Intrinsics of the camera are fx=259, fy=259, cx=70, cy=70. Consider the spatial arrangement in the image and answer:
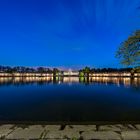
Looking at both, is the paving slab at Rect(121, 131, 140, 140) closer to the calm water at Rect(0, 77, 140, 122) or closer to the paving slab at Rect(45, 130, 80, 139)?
the paving slab at Rect(45, 130, 80, 139)

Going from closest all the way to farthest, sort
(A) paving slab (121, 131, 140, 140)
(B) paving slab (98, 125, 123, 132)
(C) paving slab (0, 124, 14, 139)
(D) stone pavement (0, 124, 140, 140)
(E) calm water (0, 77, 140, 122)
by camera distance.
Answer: (A) paving slab (121, 131, 140, 140), (D) stone pavement (0, 124, 140, 140), (C) paving slab (0, 124, 14, 139), (B) paving slab (98, 125, 123, 132), (E) calm water (0, 77, 140, 122)

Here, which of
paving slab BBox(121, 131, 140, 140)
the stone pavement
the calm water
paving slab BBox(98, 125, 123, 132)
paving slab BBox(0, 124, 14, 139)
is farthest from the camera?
the calm water

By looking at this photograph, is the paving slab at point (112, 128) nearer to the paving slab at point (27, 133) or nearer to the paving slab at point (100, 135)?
the paving slab at point (100, 135)

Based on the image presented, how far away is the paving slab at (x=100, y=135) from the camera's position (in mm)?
9096

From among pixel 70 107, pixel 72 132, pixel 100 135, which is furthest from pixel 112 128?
pixel 70 107

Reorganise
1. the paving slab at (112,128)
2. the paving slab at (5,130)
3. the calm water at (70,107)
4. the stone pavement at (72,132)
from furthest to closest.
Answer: the calm water at (70,107) < the paving slab at (112,128) < the paving slab at (5,130) < the stone pavement at (72,132)

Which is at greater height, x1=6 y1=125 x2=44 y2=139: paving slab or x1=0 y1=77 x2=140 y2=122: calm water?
x1=6 y1=125 x2=44 y2=139: paving slab

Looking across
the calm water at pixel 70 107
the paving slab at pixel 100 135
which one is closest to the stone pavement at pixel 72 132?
the paving slab at pixel 100 135

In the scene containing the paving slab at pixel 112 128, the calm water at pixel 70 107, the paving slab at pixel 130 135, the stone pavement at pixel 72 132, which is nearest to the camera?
the paving slab at pixel 130 135

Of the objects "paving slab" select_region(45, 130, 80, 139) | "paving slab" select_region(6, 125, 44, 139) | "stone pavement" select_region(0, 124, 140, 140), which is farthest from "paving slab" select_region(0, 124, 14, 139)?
"paving slab" select_region(45, 130, 80, 139)

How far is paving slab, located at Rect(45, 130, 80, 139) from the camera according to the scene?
366 inches

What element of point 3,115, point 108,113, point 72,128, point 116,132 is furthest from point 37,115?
point 116,132

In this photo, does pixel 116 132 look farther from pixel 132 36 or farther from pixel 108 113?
pixel 108 113

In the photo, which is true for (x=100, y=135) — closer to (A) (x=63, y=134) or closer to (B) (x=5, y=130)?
(A) (x=63, y=134)
